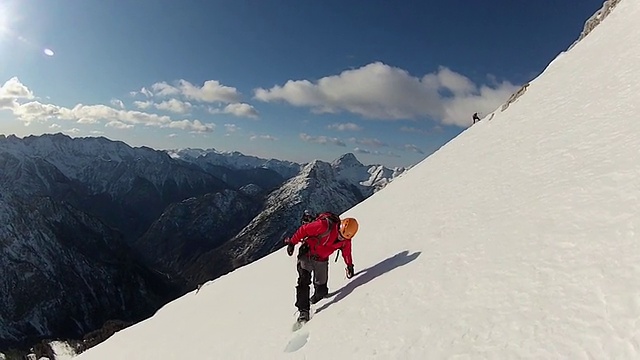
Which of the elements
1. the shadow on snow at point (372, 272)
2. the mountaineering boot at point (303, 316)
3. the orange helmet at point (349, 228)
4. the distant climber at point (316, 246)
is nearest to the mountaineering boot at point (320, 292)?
the distant climber at point (316, 246)

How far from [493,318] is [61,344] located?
14809 cm

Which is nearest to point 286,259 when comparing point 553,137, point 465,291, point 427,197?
point 427,197

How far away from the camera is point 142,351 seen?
17062 millimetres

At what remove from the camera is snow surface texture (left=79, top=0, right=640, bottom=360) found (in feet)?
22.4

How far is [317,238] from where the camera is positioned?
12.4 meters

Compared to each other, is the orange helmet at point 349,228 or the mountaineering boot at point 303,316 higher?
the orange helmet at point 349,228

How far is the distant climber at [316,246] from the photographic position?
12.3 meters

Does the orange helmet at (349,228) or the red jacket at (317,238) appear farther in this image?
the orange helmet at (349,228)

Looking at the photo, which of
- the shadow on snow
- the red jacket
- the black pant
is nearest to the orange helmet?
the red jacket

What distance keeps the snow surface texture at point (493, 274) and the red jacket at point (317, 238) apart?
51.9 inches

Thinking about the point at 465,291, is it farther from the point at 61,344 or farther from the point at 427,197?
the point at 61,344

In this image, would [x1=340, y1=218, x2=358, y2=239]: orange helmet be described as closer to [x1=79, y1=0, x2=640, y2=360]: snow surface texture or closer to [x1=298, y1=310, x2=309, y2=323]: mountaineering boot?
[x1=79, y1=0, x2=640, y2=360]: snow surface texture

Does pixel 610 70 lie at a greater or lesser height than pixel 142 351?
greater

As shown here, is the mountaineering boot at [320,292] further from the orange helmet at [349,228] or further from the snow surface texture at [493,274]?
the orange helmet at [349,228]
